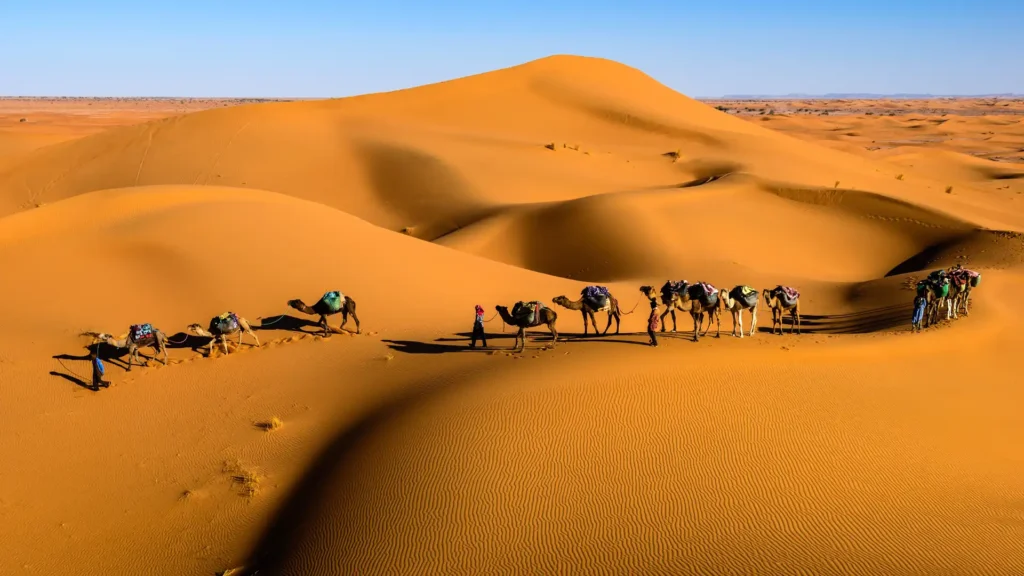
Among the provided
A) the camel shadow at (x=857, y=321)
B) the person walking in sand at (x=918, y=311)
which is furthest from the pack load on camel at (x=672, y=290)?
the person walking in sand at (x=918, y=311)

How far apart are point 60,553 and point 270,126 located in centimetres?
4241

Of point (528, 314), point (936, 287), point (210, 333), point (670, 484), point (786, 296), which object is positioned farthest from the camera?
point (786, 296)

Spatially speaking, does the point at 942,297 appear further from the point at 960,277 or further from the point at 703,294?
the point at 703,294

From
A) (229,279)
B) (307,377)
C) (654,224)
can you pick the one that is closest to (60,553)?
(307,377)

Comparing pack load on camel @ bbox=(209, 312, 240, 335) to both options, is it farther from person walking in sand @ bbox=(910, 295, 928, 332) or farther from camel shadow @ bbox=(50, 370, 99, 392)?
person walking in sand @ bbox=(910, 295, 928, 332)

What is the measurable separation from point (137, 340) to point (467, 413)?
660 centimetres

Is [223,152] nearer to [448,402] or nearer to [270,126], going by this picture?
[270,126]

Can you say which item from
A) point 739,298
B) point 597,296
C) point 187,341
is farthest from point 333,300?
point 739,298

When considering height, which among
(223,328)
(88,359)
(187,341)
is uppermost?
(223,328)

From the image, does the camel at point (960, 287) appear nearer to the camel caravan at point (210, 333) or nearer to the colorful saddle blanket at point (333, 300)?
the camel caravan at point (210, 333)

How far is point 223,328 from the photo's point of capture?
13.6 m

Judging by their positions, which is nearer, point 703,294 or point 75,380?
point 75,380

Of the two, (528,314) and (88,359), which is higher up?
(528,314)

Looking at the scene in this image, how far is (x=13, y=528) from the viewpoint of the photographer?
9.04 metres
